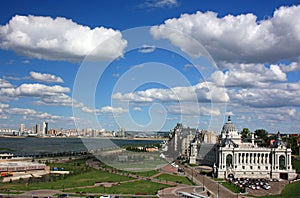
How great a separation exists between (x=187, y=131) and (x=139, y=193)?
104 meters

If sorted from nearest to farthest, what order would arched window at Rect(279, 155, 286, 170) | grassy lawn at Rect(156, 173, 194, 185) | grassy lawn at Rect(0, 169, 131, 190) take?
grassy lawn at Rect(0, 169, 131, 190)
grassy lawn at Rect(156, 173, 194, 185)
arched window at Rect(279, 155, 286, 170)

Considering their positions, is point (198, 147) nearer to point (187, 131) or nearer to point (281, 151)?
point (281, 151)

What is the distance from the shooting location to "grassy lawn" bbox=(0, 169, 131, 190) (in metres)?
57.5

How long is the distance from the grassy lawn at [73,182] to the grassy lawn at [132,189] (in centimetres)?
477

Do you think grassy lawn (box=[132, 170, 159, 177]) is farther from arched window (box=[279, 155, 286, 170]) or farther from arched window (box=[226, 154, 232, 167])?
arched window (box=[279, 155, 286, 170])

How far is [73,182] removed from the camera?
206ft

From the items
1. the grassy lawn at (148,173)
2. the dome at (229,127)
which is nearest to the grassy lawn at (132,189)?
the grassy lawn at (148,173)

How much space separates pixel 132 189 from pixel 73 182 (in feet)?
39.6

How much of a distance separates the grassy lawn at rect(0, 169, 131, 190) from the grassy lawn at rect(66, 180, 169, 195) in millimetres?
4766

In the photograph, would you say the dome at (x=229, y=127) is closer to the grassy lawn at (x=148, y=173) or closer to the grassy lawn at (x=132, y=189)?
the grassy lawn at (x=148, y=173)

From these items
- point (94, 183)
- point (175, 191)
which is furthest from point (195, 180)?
point (94, 183)

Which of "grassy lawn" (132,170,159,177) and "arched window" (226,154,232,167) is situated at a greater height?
"arched window" (226,154,232,167)

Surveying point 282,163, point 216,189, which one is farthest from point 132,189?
point 282,163

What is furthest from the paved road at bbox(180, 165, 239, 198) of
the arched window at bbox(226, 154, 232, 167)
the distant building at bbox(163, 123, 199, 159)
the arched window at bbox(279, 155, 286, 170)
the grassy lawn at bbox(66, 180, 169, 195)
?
the distant building at bbox(163, 123, 199, 159)
